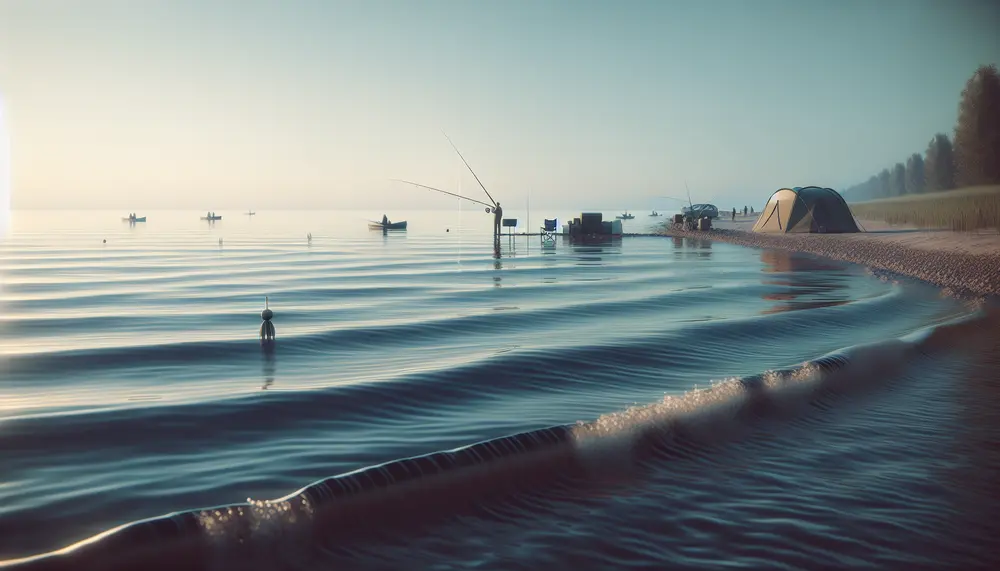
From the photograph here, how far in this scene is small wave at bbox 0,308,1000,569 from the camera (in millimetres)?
5445

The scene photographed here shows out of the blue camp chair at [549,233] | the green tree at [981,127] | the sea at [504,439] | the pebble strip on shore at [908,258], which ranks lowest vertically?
the sea at [504,439]

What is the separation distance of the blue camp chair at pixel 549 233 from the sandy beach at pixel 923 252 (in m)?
13.3

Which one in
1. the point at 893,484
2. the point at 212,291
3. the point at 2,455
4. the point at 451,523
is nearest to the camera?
the point at 451,523

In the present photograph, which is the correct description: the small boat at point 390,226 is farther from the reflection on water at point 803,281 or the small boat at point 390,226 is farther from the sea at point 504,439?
the sea at point 504,439

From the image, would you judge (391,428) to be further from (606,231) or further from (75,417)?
(606,231)

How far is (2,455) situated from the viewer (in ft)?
25.6

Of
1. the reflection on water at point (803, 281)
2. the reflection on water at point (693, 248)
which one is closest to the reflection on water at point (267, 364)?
the reflection on water at point (803, 281)

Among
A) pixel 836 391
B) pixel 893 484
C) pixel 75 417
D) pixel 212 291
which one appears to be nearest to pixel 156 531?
pixel 75 417

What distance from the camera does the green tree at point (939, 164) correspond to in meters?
99.0

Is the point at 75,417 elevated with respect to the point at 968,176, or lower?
lower

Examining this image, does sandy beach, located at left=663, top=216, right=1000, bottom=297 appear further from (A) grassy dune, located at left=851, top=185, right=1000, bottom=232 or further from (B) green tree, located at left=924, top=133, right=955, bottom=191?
(B) green tree, located at left=924, top=133, right=955, bottom=191

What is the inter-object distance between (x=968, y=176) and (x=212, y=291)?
71403 mm

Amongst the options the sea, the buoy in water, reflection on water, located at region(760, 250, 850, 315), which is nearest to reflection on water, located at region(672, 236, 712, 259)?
reflection on water, located at region(760, 250, 850, 315)

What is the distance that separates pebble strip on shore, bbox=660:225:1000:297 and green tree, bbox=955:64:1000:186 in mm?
31369
